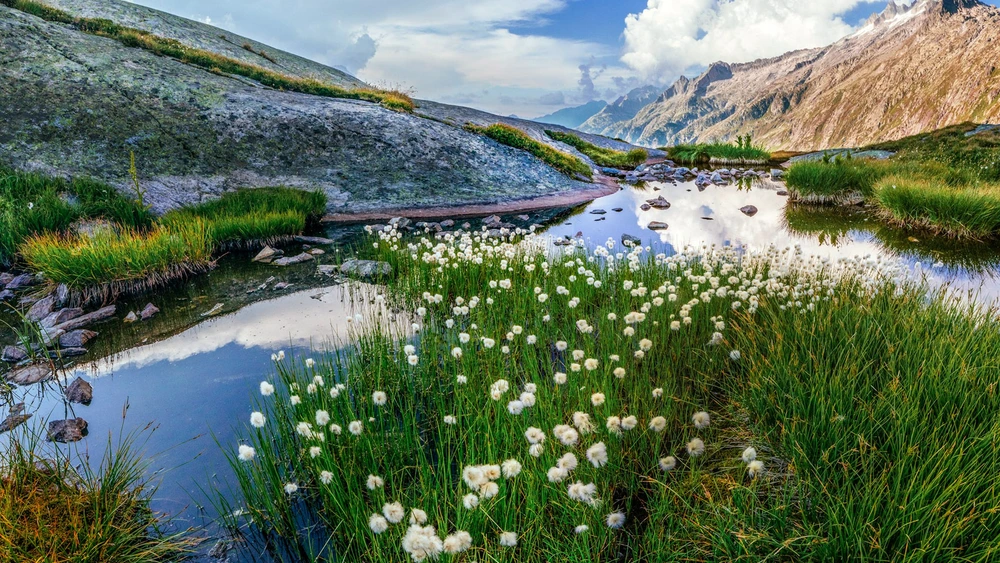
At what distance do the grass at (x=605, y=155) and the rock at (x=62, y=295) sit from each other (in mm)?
34751

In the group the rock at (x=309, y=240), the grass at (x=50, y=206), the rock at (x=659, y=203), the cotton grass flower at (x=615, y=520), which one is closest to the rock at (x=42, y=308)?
the grass at (x=50, y=206)

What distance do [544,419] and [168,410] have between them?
4.54 meters

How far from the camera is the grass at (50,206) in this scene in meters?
10.9

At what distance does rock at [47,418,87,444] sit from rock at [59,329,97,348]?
2658mm

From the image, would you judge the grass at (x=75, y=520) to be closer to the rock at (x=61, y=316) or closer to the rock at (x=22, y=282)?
the rock at (x=61, y=316)

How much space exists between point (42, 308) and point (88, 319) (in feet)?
3.95

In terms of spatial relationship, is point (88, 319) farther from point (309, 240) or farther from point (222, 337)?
point (309, 240)

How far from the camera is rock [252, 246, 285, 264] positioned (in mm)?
12242

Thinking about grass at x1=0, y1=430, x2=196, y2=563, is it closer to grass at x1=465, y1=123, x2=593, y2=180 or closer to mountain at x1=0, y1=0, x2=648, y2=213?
mountain at x1=0, y1=0, x2=648, y2=213

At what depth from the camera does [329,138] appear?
20.8m

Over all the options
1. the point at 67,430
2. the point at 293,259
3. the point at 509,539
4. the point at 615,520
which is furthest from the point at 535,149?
the point at 509,539

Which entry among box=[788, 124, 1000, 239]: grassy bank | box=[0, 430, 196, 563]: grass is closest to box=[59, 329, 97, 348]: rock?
box=[0, 430, 196, 563]: grass

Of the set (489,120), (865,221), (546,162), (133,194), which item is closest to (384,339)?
(133,194)

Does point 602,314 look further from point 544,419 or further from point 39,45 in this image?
point 39,45
